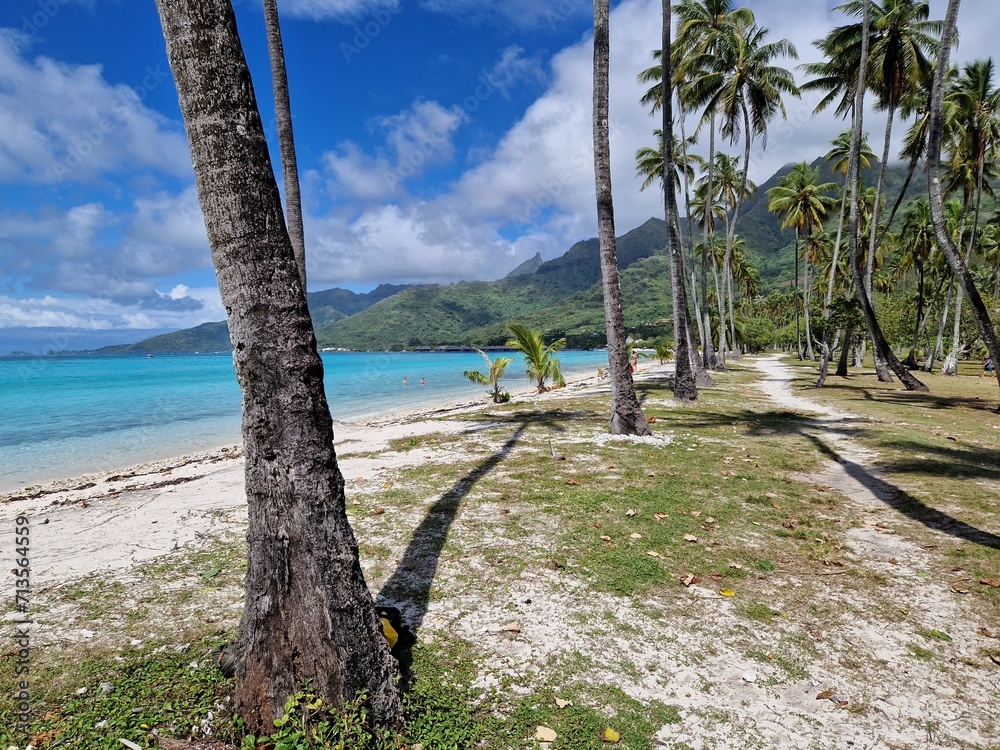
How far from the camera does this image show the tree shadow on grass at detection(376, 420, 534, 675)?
3.79 metres

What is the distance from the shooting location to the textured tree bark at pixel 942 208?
10.3 m

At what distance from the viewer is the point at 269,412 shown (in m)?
2.51

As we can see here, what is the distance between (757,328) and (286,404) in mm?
74490

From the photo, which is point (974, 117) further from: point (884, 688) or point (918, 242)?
point (884, 688)

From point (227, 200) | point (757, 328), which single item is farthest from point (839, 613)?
point (757, 328)

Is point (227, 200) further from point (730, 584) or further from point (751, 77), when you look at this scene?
point (751, 77)

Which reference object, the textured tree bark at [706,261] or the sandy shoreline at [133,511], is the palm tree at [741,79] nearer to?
the textured tree bark at [706,261]

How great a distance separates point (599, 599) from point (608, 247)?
292 inches

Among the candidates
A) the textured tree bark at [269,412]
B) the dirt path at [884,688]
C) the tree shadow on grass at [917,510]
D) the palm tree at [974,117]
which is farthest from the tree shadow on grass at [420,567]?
the palm tree at [974,117]

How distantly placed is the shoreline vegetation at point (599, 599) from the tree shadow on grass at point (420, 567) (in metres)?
0.03

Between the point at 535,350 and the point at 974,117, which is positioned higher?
the point at 974,117

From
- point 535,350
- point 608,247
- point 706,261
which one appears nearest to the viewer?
point 608,247

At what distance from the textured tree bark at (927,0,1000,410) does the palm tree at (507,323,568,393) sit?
35.7 ft

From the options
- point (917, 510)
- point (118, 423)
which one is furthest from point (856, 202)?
point (118, 423)
